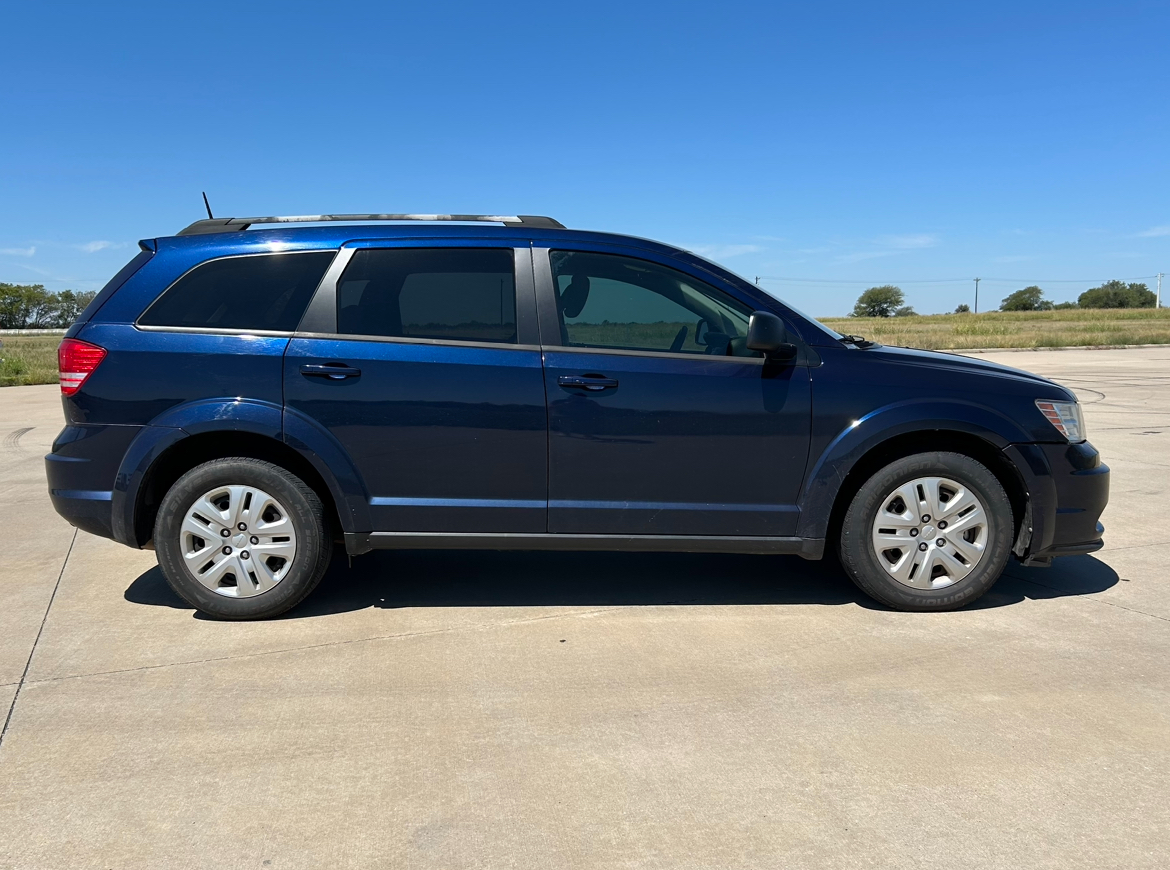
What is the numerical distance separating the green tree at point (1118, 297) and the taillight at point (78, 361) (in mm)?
135502

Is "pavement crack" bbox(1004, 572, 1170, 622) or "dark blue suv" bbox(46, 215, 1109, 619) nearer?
"dark blue suv" bbox(46, 215, 1109, 619)

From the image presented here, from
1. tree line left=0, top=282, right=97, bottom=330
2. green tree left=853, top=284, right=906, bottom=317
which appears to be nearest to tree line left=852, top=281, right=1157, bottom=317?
green tree left=853, top=284, right=906, bottom=317

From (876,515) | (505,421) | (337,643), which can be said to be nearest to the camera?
(337,643)

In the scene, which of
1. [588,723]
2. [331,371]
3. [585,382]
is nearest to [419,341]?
[331,371]

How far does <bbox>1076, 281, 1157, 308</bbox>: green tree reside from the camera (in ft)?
397

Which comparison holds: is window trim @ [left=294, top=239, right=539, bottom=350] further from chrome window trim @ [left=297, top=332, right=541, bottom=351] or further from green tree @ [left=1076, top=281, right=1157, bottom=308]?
green tree @ [left=1076, top=281, right=1157, bottom=308]

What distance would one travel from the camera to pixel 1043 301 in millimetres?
125312

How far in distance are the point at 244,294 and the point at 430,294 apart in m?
0.88

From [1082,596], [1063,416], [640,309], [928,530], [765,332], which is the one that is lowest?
[1082,596]

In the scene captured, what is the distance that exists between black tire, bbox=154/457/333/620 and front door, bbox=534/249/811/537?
1121 mm

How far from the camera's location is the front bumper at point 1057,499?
4.50 meters

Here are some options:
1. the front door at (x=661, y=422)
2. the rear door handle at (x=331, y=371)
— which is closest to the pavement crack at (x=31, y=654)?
the rear door handle at (x=331, y=371)

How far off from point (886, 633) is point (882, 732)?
1109mm

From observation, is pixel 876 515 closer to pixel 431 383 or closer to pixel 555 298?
pixel 555 298
